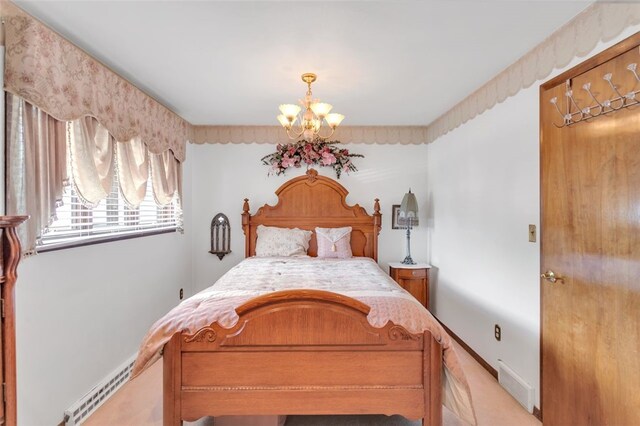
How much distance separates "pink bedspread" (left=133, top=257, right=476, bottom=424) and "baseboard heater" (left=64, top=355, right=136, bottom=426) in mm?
746

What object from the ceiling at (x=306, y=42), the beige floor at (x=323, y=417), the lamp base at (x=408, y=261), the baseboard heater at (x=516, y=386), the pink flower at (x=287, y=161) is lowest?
the beige floor at (x=323, y=417)

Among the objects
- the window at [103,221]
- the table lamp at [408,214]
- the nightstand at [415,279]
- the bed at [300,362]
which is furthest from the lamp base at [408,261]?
the window at [103,221]

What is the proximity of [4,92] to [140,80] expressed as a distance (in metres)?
1.10

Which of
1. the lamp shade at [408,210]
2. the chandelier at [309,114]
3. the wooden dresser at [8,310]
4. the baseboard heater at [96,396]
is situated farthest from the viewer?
the lamp shade at [408,210]

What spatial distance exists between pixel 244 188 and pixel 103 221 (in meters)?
1.80

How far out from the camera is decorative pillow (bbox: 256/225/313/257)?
3.78m

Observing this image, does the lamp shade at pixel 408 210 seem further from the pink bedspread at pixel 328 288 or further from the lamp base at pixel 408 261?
the pink bedspread at pixel 328 288

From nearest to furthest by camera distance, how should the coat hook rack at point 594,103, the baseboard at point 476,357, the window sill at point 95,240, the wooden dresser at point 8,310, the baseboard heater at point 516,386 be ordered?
the wooden dresser at point 8,310
the coat hook rack at point 594,103
the window sill at point 95,240
the baseboard heater at point 516,386
the baseboard at point 476,357

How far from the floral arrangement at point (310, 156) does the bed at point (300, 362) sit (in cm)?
255

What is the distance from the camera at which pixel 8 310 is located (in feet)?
3.85

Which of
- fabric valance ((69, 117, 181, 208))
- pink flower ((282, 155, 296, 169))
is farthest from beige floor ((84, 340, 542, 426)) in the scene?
pink flower ((282, 155, 296, 169))

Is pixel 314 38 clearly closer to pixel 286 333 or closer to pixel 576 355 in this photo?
pixel 286 333

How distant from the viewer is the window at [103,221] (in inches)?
81.1

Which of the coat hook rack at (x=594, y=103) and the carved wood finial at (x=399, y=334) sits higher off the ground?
the coat hook rack at (x=594, y=103)
